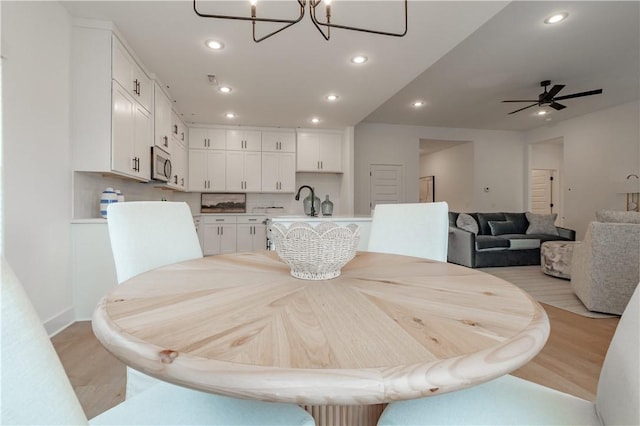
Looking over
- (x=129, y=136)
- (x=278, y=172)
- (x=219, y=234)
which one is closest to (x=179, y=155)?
(x=219, y=234)

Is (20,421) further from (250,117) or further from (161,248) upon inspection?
(250,117)

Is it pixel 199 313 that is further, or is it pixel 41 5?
pixel 41 5

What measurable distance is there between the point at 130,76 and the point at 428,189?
8178 mm

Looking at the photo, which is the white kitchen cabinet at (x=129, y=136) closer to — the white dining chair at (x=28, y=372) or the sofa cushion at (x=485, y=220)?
the white dining chair at (x=28, y=372)

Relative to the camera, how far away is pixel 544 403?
0.76 m

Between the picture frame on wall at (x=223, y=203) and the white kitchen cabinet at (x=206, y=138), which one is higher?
the white kitchen cabinet at (x=206, y=138)

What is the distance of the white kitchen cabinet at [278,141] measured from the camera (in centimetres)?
600

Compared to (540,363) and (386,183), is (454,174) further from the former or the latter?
(540,363)

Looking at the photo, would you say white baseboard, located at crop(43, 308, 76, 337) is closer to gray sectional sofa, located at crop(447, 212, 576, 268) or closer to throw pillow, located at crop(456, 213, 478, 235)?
gray sectional sofa, located at crop(447, 212, 576, 268)

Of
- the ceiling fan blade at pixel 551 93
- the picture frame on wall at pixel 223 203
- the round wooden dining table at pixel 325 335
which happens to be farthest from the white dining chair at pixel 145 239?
the ceiling fan blade at pixel 551 93

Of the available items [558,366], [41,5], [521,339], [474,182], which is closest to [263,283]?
[521,339]

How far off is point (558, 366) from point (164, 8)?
368cm

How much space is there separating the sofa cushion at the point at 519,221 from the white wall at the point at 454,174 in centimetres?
142

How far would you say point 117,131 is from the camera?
2.78m
